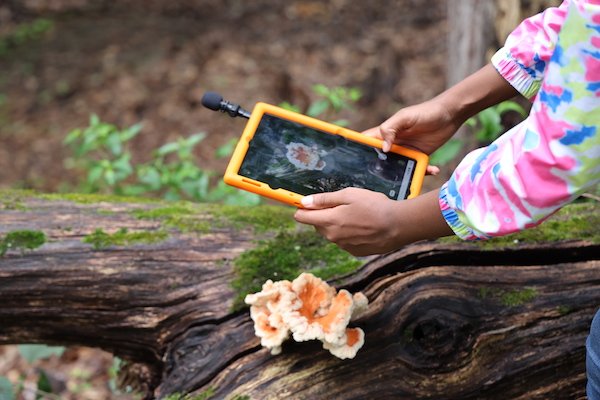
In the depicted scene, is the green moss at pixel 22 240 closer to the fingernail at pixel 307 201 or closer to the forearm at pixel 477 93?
the fingernail at pixel 307 201

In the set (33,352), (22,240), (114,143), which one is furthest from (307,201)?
(33,352)

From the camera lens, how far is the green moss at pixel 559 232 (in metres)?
2.44

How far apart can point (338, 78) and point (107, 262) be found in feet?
13.7

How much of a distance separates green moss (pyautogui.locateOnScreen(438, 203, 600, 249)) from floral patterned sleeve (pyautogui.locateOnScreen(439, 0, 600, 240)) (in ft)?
3.71

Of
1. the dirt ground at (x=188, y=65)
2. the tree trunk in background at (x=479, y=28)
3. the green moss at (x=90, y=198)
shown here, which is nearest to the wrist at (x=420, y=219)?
the green moss at (x=90, y=198)

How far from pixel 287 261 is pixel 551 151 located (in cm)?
151

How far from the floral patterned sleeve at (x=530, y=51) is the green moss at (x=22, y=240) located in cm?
227

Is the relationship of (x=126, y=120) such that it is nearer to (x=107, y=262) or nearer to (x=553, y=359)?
(x=107, y=262)

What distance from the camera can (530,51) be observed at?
5.72ft

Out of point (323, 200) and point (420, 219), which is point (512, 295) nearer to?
point (420, 219)

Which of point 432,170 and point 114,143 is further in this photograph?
point 114,143

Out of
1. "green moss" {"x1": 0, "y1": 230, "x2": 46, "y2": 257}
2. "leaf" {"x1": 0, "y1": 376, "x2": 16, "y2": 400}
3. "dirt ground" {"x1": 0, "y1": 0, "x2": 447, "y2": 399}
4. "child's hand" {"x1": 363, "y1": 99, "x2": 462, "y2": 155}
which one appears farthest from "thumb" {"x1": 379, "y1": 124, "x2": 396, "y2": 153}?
"dirt ground" {"x1": 0, "y1": 0, "x2": 447, "y2": 399}

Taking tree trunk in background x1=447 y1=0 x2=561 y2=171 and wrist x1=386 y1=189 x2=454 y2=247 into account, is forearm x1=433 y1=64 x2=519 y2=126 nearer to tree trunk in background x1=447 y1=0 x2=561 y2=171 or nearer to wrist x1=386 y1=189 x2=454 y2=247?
wrist x1=386 y1=189 x2=454 y2=247

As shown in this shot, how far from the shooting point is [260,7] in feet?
22.1
